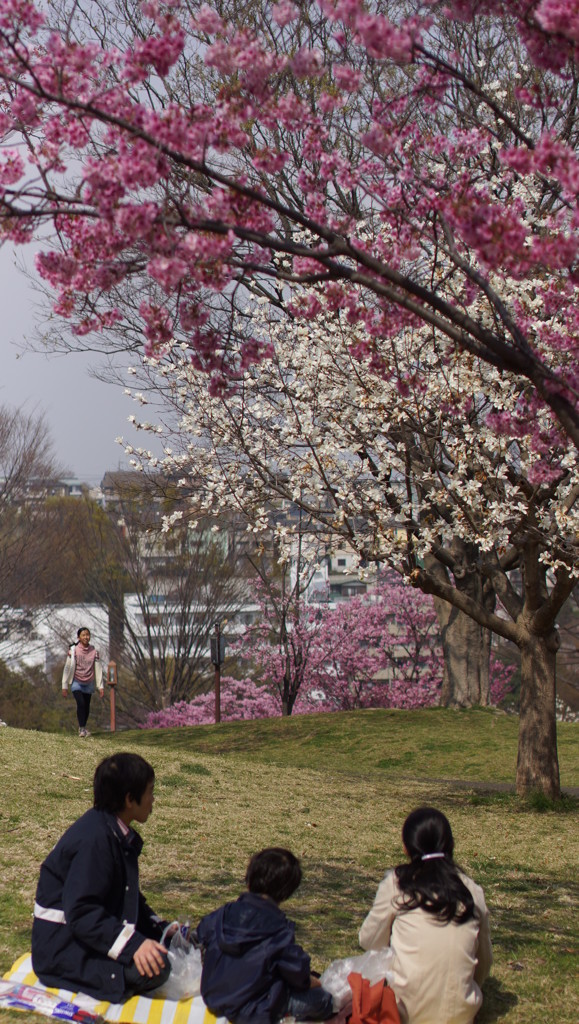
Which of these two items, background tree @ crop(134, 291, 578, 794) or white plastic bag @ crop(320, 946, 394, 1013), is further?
background tree @ crop(134, 291, 578, 794)

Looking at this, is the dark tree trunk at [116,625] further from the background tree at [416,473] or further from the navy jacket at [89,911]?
the navy jacket at [89,911]

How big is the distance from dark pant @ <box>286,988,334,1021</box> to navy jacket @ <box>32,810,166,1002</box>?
58cm

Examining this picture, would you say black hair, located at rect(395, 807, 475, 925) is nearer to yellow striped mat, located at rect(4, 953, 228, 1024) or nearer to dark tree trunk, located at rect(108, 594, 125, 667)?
yellow striped mat, located at rect(4, 953, 228, 1024)

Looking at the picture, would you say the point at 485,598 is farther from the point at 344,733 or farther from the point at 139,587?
the point at 139,587

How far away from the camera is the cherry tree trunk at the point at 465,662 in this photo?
18.8 meters

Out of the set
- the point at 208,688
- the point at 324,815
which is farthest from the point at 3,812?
the point at 208,688

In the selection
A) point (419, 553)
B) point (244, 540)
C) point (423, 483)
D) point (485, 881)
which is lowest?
point (485, 881)

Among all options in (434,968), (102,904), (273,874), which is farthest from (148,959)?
(434,968)

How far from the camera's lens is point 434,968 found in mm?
3814

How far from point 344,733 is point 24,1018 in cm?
1304

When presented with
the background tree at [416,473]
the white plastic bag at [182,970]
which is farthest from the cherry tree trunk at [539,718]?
the white plastic bag at [182,970]

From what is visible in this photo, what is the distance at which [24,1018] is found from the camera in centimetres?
374

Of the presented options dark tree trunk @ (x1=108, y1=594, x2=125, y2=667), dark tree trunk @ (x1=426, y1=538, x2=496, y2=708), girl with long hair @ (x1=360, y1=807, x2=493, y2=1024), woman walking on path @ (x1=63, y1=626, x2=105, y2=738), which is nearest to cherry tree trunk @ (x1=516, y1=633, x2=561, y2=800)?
woman walking on path @ (x1=63, y1=626, x2=105, y2=738)

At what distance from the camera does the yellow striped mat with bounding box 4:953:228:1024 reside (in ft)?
12.2
